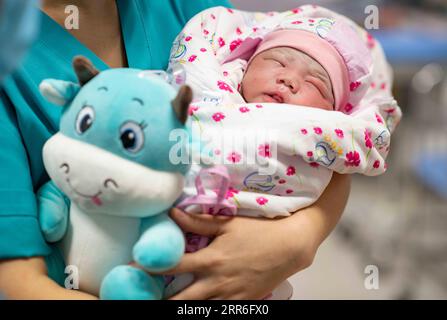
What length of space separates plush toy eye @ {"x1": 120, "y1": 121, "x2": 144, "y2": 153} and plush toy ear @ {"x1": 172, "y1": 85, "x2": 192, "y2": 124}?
56 mm

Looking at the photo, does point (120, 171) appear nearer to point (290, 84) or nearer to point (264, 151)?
point (264, 151)

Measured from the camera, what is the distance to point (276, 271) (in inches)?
36.4

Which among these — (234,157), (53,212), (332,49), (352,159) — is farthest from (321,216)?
(53,212)

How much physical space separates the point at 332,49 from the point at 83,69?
55 centimetres

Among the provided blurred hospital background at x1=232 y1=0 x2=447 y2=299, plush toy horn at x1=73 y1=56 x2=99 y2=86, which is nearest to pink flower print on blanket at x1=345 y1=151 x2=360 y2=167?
plush toy horn at x1=73 y1=56 x2=99 y2=86

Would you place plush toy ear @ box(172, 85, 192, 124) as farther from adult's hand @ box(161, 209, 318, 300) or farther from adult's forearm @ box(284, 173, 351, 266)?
adult's forearm @ box(284, 173, 351, 266)

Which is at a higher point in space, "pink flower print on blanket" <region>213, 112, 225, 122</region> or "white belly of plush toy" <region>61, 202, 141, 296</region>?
"pink flower print on blanket" <region>213, 112, 225, 122</region>

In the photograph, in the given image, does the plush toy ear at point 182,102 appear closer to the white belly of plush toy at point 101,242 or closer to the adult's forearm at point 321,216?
the white belly of plush toy at point 101,242

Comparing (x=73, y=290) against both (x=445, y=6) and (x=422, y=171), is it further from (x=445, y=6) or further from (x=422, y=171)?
(x=445, y=6)

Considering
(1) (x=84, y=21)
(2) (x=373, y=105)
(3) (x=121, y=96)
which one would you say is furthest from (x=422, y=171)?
(3) (x=121, y=96)

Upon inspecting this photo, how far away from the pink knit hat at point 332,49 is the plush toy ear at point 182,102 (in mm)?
420

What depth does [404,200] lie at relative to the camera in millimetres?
3643

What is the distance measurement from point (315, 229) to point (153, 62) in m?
0.43

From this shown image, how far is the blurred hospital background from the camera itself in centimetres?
277
